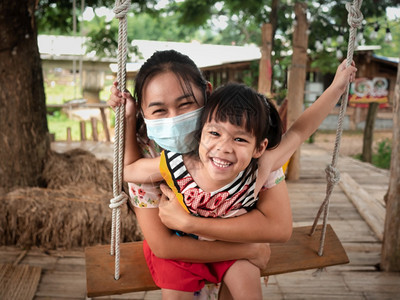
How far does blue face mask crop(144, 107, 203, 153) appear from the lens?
119 cm

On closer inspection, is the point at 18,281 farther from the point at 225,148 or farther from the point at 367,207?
the point at 367,207

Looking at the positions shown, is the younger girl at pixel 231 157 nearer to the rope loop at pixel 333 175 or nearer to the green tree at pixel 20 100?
→ the rope loop at pixel 333 175

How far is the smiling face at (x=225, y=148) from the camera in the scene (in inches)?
42.6

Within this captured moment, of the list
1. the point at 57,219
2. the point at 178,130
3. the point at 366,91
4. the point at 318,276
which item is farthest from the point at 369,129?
the point at 178,130

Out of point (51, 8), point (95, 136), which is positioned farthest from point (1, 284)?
point (95, 136)

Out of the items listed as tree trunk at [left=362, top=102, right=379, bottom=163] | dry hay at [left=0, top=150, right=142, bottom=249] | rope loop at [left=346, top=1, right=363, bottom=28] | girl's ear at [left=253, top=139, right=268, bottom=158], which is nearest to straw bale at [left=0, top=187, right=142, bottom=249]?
dry hay at [left=0, top=150, right=142, bottom=249]

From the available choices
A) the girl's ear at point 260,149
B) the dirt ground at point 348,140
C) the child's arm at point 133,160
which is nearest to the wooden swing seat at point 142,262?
the child's arm at point 133,160

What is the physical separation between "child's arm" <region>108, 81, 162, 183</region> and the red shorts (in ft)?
0.91

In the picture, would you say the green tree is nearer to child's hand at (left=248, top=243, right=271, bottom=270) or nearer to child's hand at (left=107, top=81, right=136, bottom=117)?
child's hand at (left=107, top=81, right=136, bottom=117)

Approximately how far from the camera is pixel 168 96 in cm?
117

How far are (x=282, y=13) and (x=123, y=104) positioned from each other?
23.6 feet

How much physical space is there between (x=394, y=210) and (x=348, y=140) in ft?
32.8

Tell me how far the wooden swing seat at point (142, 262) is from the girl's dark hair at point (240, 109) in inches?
20.7

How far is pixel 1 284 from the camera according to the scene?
221 centimetres
